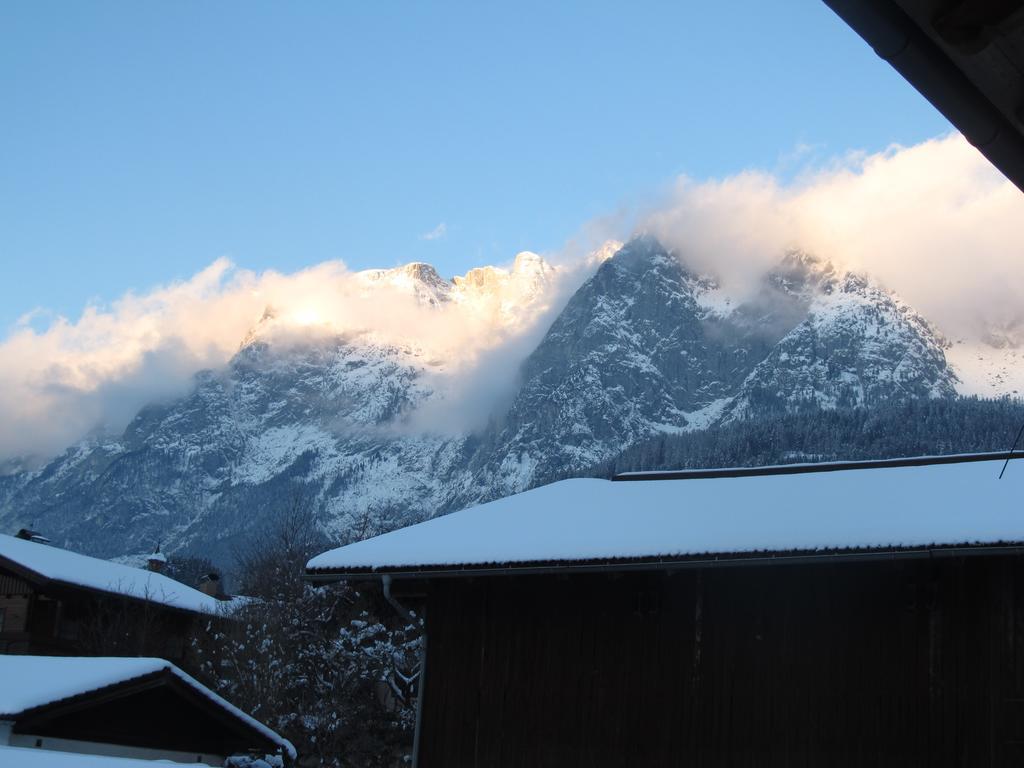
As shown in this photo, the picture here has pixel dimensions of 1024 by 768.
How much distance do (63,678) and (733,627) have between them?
44.8 feet

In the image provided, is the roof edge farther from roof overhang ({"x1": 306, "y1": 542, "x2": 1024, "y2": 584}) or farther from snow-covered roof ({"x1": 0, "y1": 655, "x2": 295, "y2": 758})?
snow-covered roof ({"x1": 0, "y1": 655, "x2": 295, "y2": 758})

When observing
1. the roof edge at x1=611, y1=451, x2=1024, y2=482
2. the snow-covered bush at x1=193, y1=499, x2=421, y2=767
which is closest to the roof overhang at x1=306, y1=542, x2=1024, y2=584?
the roof edge at x1=611, y1=451, x2=1024, y2=482

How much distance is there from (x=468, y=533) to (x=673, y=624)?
2744mm

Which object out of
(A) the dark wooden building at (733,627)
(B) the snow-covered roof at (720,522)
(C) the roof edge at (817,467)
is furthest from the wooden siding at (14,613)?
(A) the dark wooden building at (733,627)

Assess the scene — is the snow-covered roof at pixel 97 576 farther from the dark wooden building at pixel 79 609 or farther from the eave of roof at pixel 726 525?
the eave of roof at pixel 726 525

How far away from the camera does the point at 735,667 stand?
11719 millimetres

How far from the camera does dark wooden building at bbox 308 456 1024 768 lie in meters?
10.9

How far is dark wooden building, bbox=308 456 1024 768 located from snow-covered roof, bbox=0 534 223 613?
27.3 metres

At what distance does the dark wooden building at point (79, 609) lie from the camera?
3622 cm

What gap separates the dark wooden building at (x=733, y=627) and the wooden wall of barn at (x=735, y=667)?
0.02m

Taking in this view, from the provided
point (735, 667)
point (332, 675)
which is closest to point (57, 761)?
point (735, 667)

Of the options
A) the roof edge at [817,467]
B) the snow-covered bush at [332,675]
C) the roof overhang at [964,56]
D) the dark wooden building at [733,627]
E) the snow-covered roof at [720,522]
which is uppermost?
the roof edge at [817,467]

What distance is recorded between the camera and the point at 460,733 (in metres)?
12.6

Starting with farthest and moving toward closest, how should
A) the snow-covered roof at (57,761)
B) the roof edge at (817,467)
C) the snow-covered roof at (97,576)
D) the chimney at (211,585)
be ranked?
the chimney at (211,585), the snow-covered roof at (97,576), the roof edge at (817,467), the snow-covered roof at (57,761)
